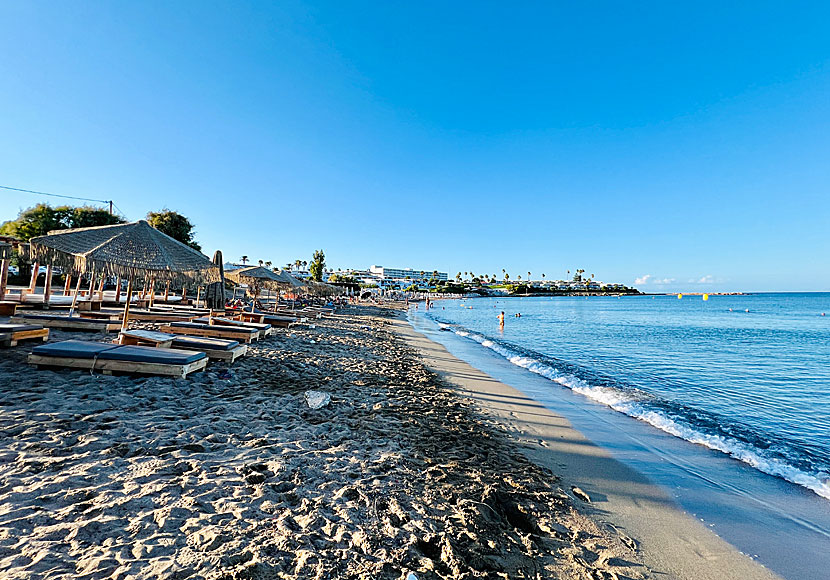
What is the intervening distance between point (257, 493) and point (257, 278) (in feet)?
42.4

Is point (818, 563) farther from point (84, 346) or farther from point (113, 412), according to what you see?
point (84, 346)

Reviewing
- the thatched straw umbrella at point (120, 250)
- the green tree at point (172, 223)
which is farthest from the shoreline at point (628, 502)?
the green tree at point (172, 223)

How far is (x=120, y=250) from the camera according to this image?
6.40m

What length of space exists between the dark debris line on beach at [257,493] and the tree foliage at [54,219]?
3041 centimetres

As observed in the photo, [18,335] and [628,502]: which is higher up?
[18,335]

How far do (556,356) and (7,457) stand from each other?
15069 mm

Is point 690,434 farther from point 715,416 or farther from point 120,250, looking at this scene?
point 120,250

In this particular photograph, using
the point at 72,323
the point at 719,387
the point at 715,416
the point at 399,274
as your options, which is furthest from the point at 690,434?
the point at 399,274

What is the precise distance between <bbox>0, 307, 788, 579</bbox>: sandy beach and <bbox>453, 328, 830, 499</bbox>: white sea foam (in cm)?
233

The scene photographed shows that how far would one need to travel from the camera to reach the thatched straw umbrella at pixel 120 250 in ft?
20.7

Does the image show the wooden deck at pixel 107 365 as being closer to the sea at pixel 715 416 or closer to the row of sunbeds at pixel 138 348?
the row of sunbeds at pixel 138 348

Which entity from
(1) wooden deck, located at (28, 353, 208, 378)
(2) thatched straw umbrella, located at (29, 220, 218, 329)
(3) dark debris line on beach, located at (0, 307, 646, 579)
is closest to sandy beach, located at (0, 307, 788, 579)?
(3) dark debris line on beach, located at (0, 307, 646, 579)

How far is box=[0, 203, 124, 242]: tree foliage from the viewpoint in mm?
25812

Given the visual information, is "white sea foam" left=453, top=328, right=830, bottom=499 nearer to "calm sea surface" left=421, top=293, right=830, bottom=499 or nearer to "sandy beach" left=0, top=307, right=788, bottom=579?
"calm sea surface" left=421, top=293, right=830, bottom=499
